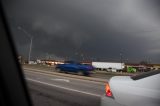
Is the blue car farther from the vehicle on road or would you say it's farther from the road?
the vehicle on road

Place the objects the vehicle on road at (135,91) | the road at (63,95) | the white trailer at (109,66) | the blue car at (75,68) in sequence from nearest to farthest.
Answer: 1. the vehicle on road at (135,91)
2. the road at (63,95)
3. the blue car at (75,68)
4. the white trailer at (109,66)

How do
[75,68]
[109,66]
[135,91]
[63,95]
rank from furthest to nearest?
[109,66] → [75,68] → [63,95] → [135,91]

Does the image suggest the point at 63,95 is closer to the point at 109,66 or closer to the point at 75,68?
the point at 75,68

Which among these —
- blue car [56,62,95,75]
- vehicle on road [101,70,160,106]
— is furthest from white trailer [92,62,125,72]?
vehicle on road [101,70,160,106]

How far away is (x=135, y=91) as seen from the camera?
460 centimetres

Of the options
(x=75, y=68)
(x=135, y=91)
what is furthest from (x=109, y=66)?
(x=135, y=91)

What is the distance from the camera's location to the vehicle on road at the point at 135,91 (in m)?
4.39

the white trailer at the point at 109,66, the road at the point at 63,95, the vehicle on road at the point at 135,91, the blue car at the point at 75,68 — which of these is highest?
the white trailer at the point at 109,66

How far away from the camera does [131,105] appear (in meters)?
4.54

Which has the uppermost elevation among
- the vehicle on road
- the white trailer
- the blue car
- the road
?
the white trailer

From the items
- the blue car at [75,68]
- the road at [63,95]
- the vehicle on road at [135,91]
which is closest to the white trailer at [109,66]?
the blue car at [75,68]

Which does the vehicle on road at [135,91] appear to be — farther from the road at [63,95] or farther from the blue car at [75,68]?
the blue car at [75,68]

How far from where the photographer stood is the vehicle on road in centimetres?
439

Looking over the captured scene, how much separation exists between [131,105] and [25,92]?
280 centimetres
